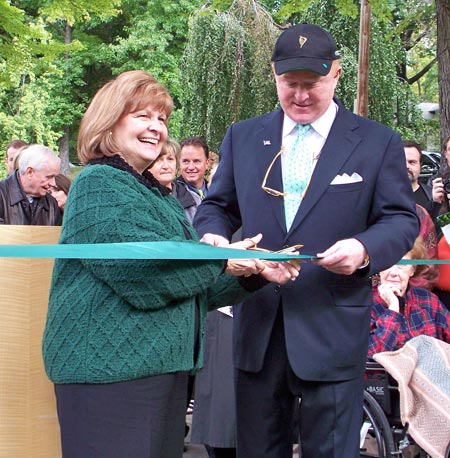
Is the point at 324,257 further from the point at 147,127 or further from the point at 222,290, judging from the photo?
the point at 147,127

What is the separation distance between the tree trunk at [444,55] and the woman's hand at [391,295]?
5.66m

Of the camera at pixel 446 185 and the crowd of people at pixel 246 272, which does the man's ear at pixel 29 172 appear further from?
the crowd of people at pixel 246 272

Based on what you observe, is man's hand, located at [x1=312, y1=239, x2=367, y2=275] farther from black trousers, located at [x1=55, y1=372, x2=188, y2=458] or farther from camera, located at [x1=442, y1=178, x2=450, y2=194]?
camera, located at [x1=442, y1=178, x2=450, y2=194]

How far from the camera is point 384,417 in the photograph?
16.2ft

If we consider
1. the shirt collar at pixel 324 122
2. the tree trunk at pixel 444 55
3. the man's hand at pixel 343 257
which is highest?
the tree trunk at pixel 444 55

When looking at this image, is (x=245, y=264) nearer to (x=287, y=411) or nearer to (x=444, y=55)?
(x=287, y=411)

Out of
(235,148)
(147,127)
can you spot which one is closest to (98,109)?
(147,127)

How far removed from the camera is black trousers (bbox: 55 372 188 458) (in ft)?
9.36

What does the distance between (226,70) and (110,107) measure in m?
17.6

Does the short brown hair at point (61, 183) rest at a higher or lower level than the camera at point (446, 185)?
higher

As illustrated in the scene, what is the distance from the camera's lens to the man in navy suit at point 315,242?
131 inches

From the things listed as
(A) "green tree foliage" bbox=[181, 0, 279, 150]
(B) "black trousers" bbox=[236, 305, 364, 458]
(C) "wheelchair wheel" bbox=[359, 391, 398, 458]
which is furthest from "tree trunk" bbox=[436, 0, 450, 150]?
(A) "green tree foliage" bbox=[181, 0, 279, 150]

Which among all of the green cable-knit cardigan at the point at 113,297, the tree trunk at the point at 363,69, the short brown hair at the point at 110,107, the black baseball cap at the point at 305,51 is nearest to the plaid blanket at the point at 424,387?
the black baseball cap at the point at 305,51

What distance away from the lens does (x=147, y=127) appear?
10.2 feet
